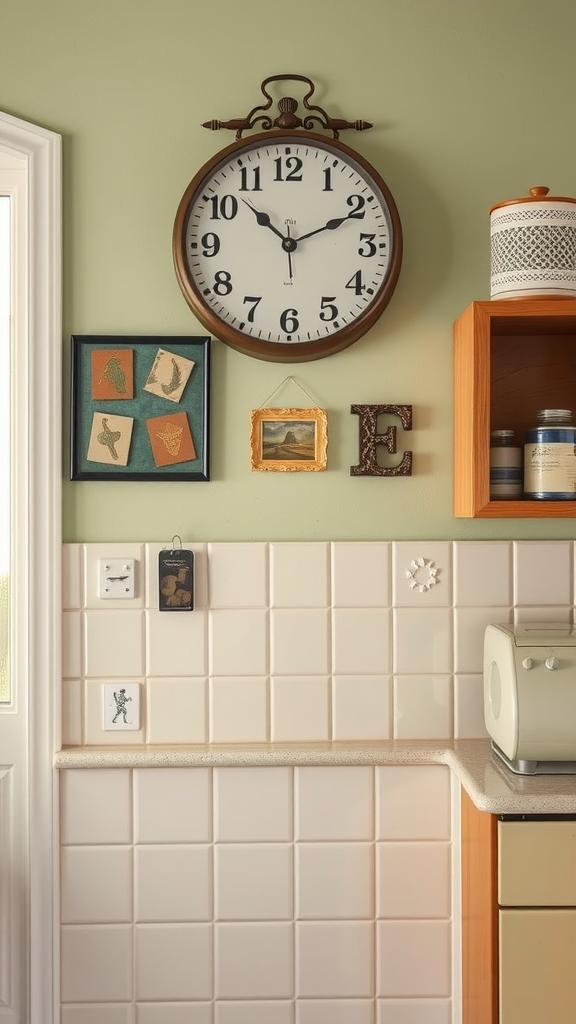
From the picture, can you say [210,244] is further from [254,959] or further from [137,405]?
[254,959]

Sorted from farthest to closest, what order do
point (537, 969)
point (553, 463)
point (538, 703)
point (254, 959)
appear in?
point (254, 959) → point (553, 463) → point (538, 703) → point (537, 969)

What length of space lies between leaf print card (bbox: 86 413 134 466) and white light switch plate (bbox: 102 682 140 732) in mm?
496

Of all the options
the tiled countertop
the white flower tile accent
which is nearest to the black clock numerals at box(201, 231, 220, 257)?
the white flower tile accent

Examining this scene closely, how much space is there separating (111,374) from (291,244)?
49 centimetres

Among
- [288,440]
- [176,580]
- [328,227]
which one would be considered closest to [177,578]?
[176,580]

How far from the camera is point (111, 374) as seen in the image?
6.37 feet

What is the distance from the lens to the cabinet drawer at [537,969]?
156cm

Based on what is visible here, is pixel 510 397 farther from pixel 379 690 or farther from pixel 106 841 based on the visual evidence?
pixel 106 841

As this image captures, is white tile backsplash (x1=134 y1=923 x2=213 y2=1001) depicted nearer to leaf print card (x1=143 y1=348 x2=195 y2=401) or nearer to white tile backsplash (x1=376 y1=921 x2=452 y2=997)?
white tile backsplash (x1=376 y1=921 x2=452 y2=997)

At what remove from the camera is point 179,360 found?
6.37 ft

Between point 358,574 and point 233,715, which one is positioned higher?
point 358,574

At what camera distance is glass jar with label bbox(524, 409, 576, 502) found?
5.90 feet

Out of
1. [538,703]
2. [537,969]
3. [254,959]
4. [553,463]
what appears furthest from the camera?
[254,959]

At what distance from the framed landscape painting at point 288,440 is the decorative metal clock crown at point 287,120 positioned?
614 mm
